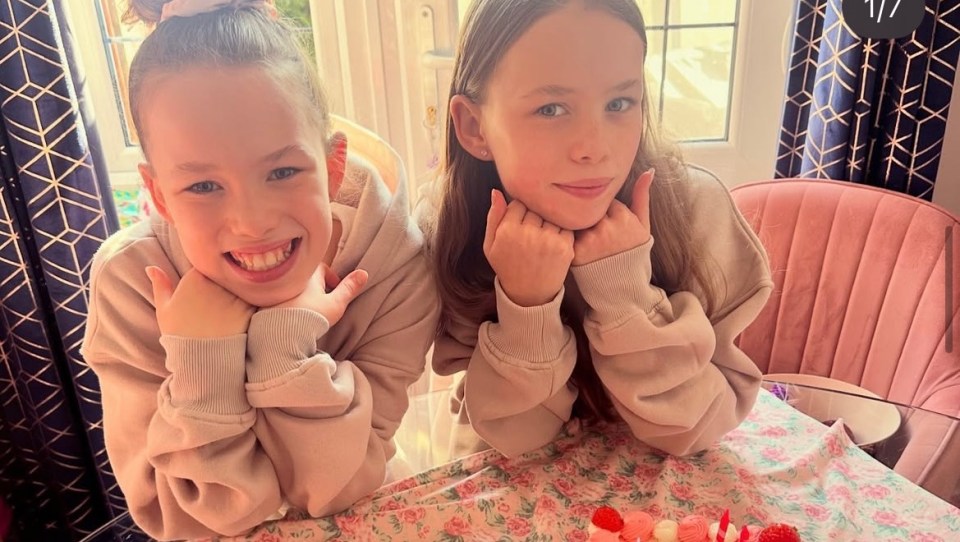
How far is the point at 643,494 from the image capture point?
957 mm

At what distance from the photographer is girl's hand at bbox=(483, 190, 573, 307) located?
2.76 feet

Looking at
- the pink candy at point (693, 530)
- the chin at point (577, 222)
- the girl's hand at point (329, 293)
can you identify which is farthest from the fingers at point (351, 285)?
the pink candy at point (693, 530)

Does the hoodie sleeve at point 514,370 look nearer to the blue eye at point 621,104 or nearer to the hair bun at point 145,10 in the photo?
the blue eye at point 621,104

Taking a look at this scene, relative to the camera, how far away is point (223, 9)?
696 millimetres

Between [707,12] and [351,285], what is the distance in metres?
0.92

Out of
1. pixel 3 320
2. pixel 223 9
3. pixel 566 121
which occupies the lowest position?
pixel 3 320

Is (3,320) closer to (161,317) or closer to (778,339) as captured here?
(161,317)

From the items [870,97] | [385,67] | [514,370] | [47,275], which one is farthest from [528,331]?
[870,97]

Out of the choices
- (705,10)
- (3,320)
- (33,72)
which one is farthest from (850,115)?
(3,320)

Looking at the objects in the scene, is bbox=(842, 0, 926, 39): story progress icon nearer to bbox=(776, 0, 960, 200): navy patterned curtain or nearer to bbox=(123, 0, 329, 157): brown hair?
bbox=(776, 0, 960, 200): navy patterned curtain

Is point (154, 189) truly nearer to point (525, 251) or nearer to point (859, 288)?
point (525, 251)

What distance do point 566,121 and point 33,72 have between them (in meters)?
0.84

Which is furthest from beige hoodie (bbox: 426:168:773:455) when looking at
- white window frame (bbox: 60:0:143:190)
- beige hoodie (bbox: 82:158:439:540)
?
white window frame (bbox: 60:0:143:190)

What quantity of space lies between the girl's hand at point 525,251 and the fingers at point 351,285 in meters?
0.15
